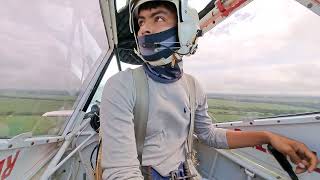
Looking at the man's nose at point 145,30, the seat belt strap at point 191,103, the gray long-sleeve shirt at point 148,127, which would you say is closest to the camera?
the gray long-sleeve shirt at point 148,127

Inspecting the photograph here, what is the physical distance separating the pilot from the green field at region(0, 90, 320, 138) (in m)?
0.59

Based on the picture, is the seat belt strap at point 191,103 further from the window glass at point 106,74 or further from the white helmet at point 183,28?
the window glass at point 106,74

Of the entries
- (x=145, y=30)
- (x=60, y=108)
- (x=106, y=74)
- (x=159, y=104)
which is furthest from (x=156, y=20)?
(x=106, y=74)

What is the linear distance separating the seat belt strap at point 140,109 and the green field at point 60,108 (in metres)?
0.74

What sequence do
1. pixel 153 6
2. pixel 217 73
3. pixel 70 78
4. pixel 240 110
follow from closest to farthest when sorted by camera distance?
pixel 153 6 < pixel 240 110 < pixel 217 73 < pixel 70 78

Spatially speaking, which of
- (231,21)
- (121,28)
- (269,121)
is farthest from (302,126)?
(121,28)

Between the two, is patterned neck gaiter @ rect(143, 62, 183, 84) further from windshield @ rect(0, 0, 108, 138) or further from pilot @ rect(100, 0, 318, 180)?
windshield @ rect(0, 0, 108, 138)

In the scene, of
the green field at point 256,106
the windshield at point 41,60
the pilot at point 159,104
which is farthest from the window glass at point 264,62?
the windshield at point 41,60

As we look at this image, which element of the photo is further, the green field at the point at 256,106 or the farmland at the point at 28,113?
the green field at the point at 256,106

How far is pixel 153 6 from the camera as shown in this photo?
111 centimetres

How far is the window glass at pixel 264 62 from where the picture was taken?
5.06ft

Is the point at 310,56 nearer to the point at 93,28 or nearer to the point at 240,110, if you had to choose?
the point at 240,110

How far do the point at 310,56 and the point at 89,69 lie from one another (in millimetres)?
2773

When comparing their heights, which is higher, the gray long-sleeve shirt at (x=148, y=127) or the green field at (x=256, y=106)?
the gray long-sleeve shirt at (x=148, y=127)
